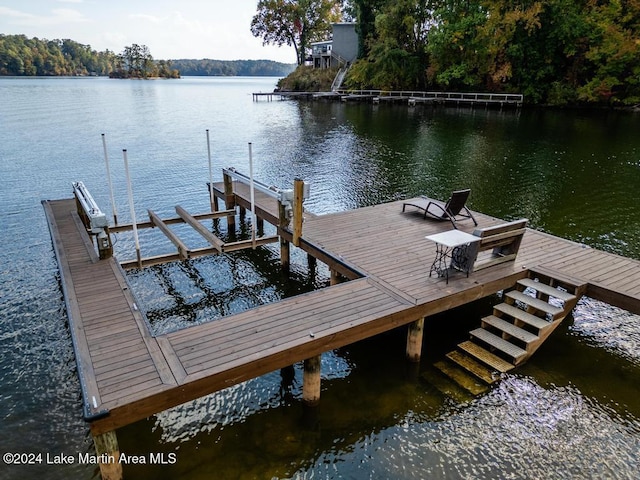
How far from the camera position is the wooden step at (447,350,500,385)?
6216mm

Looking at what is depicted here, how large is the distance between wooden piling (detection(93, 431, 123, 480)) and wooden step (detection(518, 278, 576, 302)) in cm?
643

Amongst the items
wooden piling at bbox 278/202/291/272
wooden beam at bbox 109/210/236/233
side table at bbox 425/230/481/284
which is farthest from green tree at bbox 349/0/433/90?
side table at bbox 425/230/481/284

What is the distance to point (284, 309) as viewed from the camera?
602 cm

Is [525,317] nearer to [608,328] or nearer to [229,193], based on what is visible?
[608,328]

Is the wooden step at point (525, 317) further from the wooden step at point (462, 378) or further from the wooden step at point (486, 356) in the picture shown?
the wooden step at point (462, 378)

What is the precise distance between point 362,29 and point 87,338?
5235 centimetres

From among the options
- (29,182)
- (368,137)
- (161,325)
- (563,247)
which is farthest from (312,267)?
(368,137)

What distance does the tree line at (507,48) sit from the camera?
35.7 metres

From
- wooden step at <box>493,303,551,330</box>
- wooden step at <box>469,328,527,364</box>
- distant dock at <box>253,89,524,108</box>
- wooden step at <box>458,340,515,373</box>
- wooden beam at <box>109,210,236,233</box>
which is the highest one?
distant dock at <box>253,89,524,108</box>

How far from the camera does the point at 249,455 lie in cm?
508

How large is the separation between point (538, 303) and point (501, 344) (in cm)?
100

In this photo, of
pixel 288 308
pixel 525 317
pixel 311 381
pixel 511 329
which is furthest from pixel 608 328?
pixel 288 308

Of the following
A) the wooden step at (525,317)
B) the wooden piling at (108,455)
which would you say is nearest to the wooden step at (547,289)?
the wooden step at (525,317)

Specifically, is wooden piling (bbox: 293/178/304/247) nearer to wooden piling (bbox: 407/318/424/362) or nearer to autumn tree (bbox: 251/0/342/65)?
wooden piling (bbox: 407/318/424/362)
